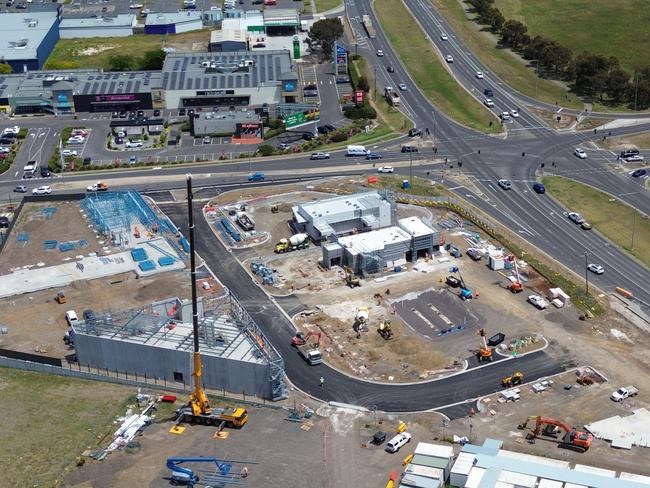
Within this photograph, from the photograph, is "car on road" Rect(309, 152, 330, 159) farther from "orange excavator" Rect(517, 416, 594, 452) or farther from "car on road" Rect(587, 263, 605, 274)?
"orange excavator" Rect(517, 416, 594, 452)

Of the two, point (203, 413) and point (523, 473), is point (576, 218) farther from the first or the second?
point (203, 413)

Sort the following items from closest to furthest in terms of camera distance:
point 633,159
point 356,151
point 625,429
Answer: point 625,429
point 633,159
point 356,151

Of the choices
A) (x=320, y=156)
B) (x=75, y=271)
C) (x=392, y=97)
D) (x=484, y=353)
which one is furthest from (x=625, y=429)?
(x=392, y=97)

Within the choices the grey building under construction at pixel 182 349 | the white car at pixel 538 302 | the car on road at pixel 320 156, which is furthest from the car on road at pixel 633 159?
the grey building under construction at pixel 182 349

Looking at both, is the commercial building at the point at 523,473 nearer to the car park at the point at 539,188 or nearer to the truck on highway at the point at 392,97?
the car park at the point at 539,188

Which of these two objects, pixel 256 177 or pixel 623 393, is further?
pixel 256 177

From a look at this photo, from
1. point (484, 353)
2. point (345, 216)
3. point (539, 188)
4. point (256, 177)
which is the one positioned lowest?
point (484, 353)
